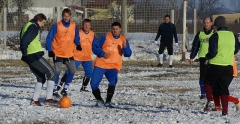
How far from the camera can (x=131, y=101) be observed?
1268 centimetres

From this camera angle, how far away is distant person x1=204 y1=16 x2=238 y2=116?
10.2 meters

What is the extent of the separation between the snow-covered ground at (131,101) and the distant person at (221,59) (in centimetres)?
41

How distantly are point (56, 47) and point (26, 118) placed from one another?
3.02 meters

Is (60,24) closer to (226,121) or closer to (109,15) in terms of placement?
(226,121)

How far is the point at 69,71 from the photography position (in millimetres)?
13031

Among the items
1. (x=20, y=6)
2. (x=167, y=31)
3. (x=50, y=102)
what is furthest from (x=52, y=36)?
(x=20, y=6)

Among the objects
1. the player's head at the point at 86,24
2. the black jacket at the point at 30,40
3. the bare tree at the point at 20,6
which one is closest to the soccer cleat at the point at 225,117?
the black jacket at the point at 30,40

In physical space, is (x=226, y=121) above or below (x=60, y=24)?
below

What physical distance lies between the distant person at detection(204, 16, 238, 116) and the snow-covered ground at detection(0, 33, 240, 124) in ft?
1.36

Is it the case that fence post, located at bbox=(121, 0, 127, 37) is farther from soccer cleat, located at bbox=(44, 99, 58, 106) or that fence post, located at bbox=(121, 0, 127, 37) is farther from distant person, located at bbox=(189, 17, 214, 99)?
soccer cleat, located at bbox=(44, 99, 58, 106)

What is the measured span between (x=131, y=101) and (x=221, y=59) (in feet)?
9.66

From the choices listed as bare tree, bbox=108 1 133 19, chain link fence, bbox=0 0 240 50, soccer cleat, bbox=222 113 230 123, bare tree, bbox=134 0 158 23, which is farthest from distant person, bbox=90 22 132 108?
bare tree, bbox=108 1 133 19

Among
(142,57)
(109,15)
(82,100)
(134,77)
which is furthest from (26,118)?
(109,15)

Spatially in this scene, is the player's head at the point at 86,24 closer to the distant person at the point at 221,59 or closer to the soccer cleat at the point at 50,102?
the soccer cleat at the point at 50,102
